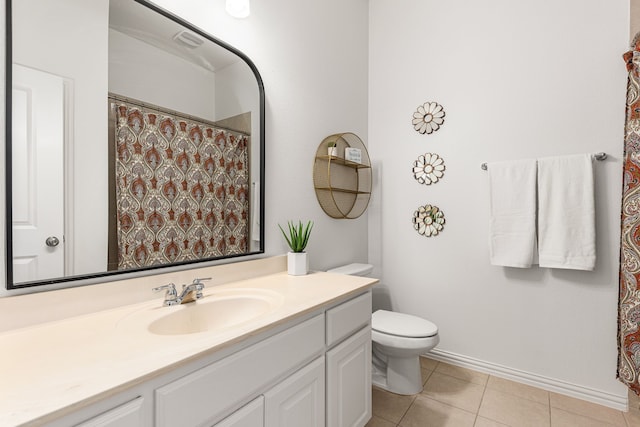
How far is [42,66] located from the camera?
3.01ft

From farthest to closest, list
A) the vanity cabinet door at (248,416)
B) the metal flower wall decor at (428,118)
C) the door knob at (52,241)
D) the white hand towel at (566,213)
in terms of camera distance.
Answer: the metal flower wall decor at (428,118)
the white hand towel at (566,213)
the door knob at (52,241)
the vanity cabinet door at (248,416)

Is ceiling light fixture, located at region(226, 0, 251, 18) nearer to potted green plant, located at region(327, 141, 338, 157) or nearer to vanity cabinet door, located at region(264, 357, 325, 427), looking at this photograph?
potted green plant, located at region(327, 141, 338, 157)

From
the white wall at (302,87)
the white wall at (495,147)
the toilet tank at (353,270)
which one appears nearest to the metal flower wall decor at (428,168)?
the white wall at (495,147)

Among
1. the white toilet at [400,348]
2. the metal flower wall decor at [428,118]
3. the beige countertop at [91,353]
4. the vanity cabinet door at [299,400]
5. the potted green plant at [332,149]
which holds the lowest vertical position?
the white toilet at [400,348]

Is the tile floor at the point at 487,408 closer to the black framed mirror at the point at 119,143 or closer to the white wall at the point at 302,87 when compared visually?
the white wall at the point at 302,87

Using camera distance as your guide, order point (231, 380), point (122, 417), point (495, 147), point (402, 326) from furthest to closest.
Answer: point (495, 147) < point (402, 326) < point (231, 380) < point (122, 417)

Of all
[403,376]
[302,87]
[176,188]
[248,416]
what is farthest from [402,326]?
[302,87]

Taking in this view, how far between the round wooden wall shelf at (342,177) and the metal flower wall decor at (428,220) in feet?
1.36

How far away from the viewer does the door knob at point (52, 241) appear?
3.05 ft

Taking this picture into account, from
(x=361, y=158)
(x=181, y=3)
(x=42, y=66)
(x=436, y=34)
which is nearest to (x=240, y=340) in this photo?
(x=42, y=66)

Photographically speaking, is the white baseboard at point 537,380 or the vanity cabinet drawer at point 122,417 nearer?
the vanity cabinet drawer at point 122,417

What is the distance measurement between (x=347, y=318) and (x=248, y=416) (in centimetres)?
56

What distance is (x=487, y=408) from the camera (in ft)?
5.54

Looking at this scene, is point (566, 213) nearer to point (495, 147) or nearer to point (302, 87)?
point (495, 147)
